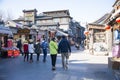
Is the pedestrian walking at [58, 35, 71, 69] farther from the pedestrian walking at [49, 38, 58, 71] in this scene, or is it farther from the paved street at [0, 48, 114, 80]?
the paved street at [0, 48, 114, 80]

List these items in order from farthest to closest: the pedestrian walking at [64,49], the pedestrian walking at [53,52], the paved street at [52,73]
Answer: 1. the pedestrian walking at [64,49]
2. the pedestrian walking at [53,52]
3. the paved street at [52,73]

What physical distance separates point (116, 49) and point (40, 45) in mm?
7157

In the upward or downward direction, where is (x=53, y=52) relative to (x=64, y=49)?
downward

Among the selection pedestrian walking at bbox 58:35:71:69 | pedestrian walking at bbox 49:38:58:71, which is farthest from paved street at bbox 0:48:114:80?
pedestrian walking at bbox 58:35:71:69

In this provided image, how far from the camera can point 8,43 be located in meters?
25.0

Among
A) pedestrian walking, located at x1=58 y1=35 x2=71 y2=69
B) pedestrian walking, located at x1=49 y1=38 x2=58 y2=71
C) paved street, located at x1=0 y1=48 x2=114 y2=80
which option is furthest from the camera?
pedestrian walking, located at x1=58 y1=35 x2=71 y2=69

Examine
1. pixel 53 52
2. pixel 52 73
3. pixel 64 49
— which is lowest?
pixel 52 73

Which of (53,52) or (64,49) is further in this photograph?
(64,49)

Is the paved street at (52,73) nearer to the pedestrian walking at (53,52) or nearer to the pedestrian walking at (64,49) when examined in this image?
the pedestrian walking at (53,52)

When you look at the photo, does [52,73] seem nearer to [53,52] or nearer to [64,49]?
[53,52]

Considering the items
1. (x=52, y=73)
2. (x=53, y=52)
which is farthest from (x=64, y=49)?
(x=52, y=73)

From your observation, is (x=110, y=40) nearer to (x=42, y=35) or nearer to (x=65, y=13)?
(x=42, y=35)

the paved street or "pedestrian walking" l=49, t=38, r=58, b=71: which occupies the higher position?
"pedestrian walking" l=49, t=38, r=58, b=71

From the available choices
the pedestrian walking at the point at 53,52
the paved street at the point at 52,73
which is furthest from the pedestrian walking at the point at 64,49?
the paved street at the point at 52,73
